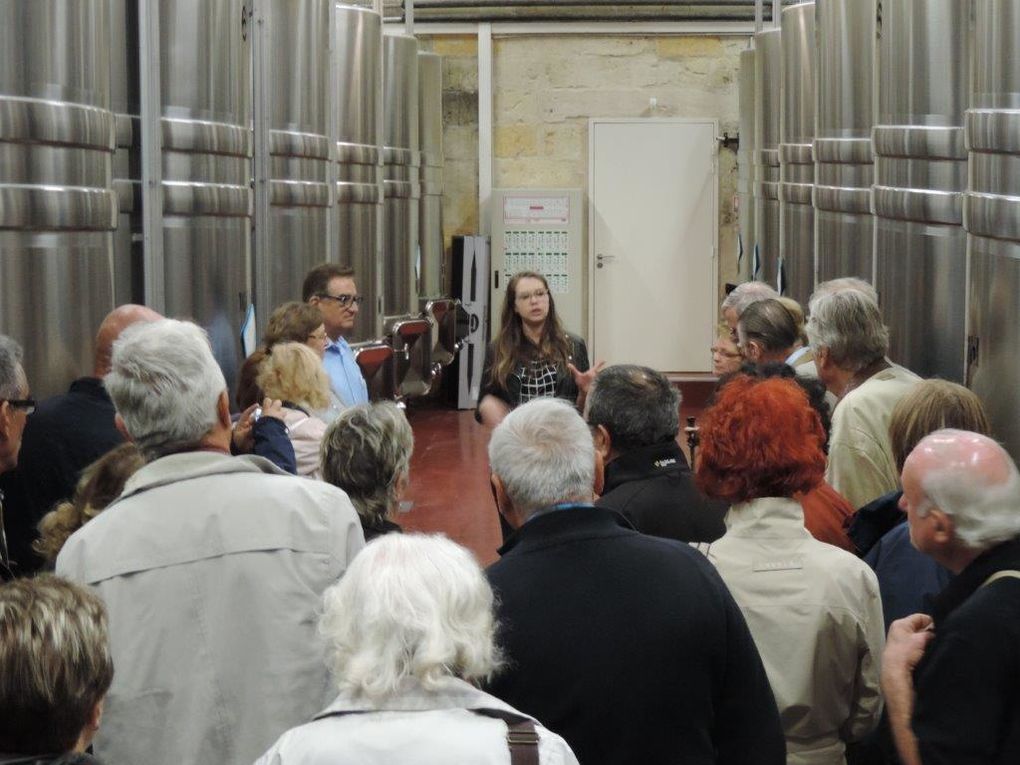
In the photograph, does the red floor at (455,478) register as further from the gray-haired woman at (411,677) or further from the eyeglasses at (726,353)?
the gray-haired woman at (411,677)

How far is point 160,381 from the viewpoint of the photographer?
2.73 m

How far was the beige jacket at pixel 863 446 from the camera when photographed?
13.5 ft

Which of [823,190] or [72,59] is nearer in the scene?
[72,59]

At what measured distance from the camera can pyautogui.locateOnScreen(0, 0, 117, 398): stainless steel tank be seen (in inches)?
178

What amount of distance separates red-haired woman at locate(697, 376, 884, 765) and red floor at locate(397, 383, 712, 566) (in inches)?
126

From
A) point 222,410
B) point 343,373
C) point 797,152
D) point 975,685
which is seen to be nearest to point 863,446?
point 975,685

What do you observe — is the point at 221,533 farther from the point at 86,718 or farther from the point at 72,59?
the point at 72,59

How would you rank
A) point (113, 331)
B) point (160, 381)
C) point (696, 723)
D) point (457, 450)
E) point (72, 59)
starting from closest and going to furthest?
1. point (696, 723)
2. point (160, 381)
3. point (113, 331)
4. point (72, 59)
5. point (457, 450)

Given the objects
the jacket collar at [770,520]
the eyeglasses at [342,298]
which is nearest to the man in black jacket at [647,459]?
the jacket collar at [770,520]

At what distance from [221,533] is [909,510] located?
1.15m

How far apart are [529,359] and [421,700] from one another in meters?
3.63

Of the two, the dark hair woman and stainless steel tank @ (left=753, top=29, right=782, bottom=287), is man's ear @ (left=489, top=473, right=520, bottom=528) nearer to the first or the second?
the dark hair woman

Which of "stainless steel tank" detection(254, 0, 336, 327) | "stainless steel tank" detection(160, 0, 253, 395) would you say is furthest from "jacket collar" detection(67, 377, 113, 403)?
"stainless steel tank" detection(254, 0, 336, 327)

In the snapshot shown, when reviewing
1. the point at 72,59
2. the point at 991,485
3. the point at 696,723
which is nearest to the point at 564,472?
the point at 696,723
